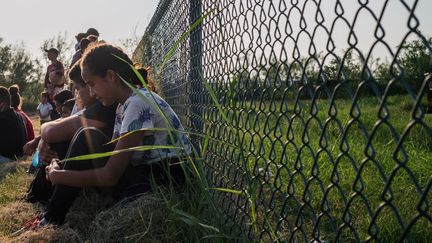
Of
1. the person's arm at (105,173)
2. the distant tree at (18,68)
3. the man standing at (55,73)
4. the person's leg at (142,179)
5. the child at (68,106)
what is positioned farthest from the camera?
the distant tree at (18,68)

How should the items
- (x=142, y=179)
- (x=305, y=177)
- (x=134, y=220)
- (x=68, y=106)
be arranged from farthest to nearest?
(x=68, y=106)
(x=142, y=179)
(x=134, y=220)
(x=305, y=177)

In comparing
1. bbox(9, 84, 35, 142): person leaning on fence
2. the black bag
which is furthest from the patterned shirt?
bbox(9, 84, 35, 142): person leaning on fence

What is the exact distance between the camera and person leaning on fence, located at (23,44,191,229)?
2.67 m

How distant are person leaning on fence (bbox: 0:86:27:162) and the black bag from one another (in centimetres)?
279

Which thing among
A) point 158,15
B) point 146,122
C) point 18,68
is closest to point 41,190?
point 146,122

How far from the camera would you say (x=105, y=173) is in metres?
2.65

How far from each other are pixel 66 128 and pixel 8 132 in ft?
10.9

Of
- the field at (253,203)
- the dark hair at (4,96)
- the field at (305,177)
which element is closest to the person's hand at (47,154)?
the field at (253,203)

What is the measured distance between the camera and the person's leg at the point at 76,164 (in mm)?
2871

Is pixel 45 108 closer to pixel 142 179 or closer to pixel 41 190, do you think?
pixel 41 190

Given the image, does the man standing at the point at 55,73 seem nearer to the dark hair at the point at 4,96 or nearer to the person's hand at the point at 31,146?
the dark hair at the point at 4,96

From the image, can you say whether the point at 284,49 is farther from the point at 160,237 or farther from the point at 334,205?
the point at 334,205

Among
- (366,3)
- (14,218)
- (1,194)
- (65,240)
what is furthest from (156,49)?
(366,3)

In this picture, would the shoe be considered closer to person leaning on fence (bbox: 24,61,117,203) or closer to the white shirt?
person leaning on fence (bbox: 24,61,117,203)
